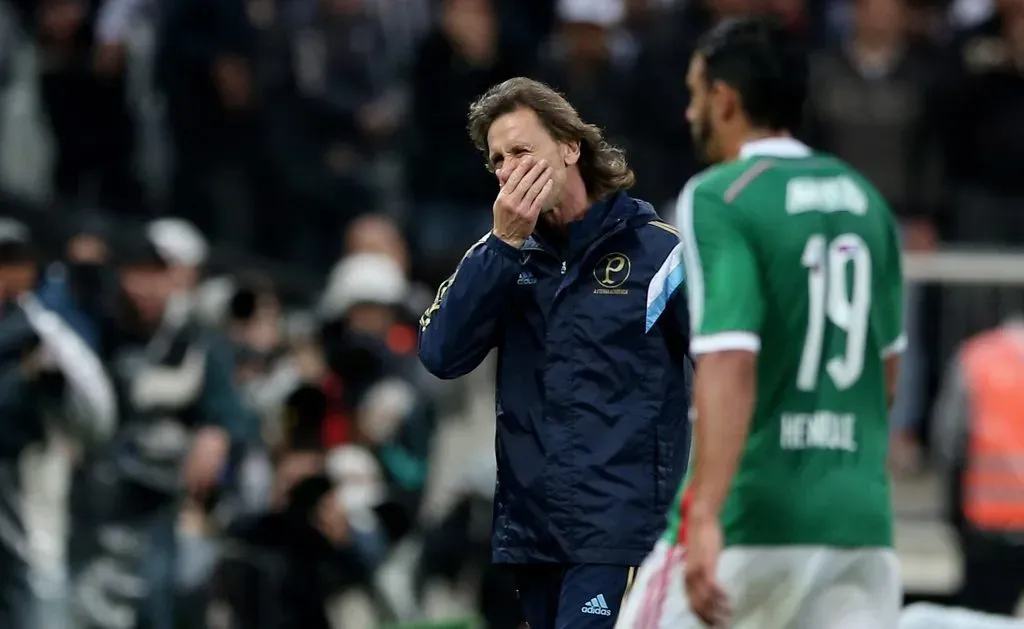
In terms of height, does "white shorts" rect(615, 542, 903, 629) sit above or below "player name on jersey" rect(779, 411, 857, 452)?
below

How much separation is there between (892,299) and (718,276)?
21.0 inches

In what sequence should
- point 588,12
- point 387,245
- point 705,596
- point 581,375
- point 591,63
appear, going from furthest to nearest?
point 588,12 → point 591,63 → point 387,245 → point 581,375 → point 705,596

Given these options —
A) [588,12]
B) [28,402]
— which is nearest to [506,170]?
[28,402]

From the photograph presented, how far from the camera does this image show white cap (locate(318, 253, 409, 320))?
1241cm

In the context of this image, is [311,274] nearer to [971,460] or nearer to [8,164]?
[8,164]

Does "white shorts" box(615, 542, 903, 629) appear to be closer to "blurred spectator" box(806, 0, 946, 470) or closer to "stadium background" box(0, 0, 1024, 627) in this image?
"stadium background" box(0, 0, 1024, 627)

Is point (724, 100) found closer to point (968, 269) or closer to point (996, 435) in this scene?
point (996, 435)

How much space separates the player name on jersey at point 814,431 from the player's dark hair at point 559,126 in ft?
3.77

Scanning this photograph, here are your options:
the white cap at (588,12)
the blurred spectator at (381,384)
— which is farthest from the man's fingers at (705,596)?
the white cap at (588,12)

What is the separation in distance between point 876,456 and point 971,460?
574 cm

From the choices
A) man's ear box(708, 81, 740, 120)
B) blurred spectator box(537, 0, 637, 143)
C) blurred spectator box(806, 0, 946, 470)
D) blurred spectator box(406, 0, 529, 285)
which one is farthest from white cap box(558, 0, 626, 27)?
man's ear box(708, 81, 740, 120)

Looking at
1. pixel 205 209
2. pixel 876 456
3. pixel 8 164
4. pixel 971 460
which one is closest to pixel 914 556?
pixel 971 460

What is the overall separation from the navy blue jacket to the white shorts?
707 mm

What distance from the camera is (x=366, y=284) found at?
12.5 m
